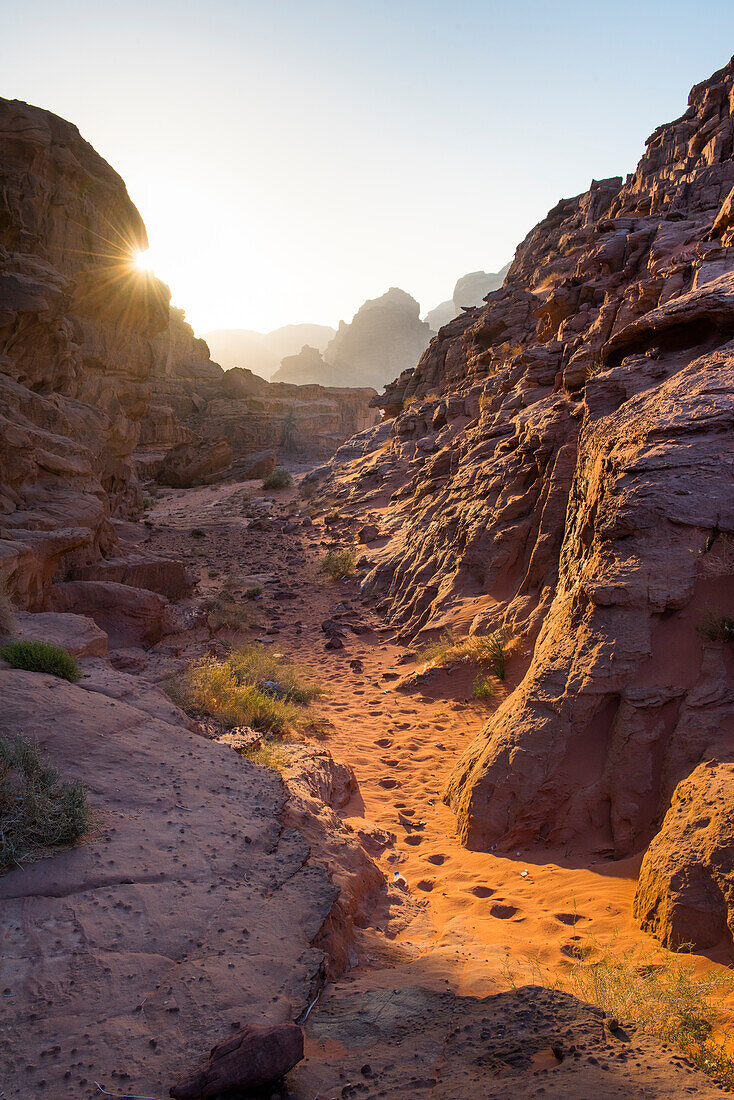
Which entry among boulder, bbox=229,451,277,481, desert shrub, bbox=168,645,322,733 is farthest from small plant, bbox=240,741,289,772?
boulder, bbox=229,451,277,481

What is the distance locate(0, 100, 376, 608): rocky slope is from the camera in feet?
28.1

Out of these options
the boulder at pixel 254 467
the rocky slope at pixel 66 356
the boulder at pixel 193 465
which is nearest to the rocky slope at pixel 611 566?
the rocky slope at pixel 66 356

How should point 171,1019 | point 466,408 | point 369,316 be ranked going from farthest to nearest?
point 369,316 → point 466,408 → point 171,1019

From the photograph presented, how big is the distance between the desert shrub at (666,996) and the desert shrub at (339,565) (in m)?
11.3

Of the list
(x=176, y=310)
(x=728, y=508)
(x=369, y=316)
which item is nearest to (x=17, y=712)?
(x=728, y=508)

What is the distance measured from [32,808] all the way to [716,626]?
4.34 meters

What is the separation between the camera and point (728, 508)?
168 inches

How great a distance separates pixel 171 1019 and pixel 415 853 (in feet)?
9.68

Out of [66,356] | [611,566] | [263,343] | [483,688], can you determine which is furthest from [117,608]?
[263,343]

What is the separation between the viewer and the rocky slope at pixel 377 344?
103750 mm

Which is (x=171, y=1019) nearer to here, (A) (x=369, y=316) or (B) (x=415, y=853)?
(B) (x=415, y=853)

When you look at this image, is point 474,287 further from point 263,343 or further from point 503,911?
point 503,911

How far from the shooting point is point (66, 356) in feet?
43.4

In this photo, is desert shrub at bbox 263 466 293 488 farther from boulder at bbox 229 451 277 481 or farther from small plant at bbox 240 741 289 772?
small plant at bbox 240 741 289 772
